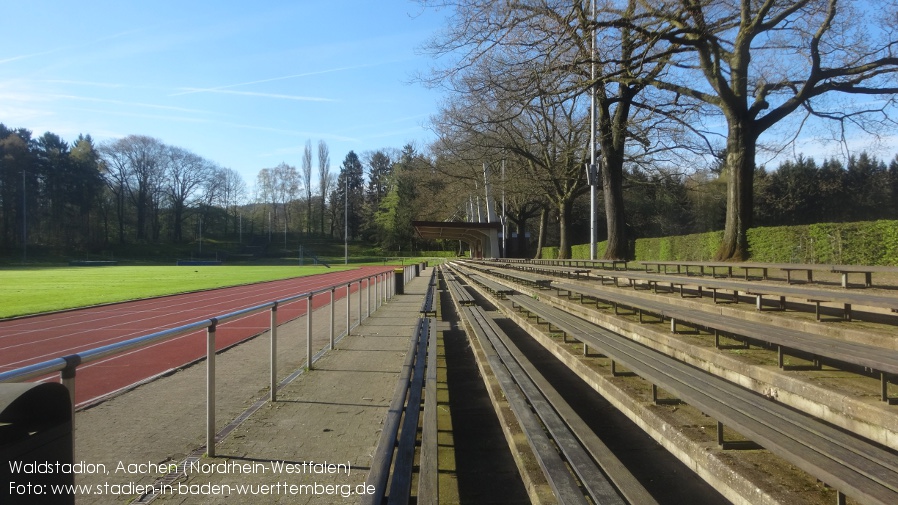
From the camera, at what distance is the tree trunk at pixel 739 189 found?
12.7 metres

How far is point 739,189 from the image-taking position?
42.6 feet

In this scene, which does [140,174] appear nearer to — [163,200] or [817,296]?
[163,200]

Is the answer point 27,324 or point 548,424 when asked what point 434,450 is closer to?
point 548,424

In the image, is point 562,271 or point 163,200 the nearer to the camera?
point 562,271

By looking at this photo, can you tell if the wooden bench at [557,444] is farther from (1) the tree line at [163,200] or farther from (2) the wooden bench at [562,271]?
(1) the tree line at [163,200]

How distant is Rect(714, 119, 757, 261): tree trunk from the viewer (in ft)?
41.6

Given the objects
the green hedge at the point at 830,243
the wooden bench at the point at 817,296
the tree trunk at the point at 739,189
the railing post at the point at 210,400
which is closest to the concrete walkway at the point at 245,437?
the railing post at the point at 210,400

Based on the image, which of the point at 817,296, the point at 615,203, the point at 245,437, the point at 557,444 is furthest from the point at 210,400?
the point at 615,203

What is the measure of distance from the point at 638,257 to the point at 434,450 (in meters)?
31.0

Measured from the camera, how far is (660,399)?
4.73 meters

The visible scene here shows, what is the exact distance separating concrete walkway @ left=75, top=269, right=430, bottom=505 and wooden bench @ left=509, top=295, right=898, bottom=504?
2191 millimetres

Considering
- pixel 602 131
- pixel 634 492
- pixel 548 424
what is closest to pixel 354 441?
pixel 548 424

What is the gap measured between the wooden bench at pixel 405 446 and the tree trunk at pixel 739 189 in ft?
29.8

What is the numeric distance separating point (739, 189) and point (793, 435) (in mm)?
11178
